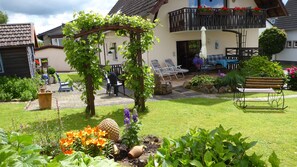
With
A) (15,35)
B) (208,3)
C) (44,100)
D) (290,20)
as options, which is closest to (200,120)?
(44,100)

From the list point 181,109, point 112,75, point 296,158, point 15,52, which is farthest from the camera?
point 15,52

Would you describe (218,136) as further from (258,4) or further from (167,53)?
(258,4)

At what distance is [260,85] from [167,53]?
26.9ft

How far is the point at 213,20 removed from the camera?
51.3 feet

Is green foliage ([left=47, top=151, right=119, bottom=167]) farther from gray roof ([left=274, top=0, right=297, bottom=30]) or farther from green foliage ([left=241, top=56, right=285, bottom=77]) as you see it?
gray roof ([left=274, top=0, right=297, bottom=30])

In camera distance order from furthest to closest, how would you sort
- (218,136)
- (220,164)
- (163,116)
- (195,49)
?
(195,49) < (163,116) < (218,136) < (220,164)

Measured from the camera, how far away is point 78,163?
6.67 ft

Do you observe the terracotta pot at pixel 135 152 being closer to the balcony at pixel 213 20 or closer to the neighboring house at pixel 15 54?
the neighboring house at pixel 15 54

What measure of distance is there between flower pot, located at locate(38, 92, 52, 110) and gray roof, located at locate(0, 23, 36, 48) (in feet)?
16.7

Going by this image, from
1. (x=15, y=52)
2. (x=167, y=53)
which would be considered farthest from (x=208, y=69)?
(x=15, y=52)

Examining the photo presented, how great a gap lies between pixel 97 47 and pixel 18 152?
20.2ft

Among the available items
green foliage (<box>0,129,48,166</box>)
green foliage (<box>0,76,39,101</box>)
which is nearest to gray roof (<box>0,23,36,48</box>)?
green foliage (<box>0,76,39,101</box>)

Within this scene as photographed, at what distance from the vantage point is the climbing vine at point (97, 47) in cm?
732

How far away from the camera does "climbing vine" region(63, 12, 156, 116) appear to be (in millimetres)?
7316
